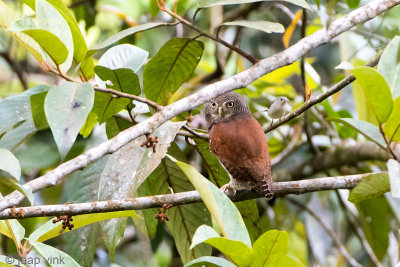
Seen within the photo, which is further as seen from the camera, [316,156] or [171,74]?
[316,156]

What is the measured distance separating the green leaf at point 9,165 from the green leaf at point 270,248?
68cm

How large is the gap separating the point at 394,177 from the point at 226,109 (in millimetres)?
1465

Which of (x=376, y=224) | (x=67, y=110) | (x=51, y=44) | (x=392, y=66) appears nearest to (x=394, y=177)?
(x=392, y=66)

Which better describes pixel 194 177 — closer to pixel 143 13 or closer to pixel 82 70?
pixel 82 70

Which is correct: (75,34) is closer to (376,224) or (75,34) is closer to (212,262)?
(212,262)

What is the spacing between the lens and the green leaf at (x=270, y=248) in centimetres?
152

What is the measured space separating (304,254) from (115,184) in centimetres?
215

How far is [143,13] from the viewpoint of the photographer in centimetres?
473

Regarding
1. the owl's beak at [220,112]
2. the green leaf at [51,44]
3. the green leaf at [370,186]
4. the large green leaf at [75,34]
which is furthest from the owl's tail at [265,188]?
the green leaf at [51,44]

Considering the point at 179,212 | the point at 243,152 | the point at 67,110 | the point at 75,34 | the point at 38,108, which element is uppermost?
the point at 75,34

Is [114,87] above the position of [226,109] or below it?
above

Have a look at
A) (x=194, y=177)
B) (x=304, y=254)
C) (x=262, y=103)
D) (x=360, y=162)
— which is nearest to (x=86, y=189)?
(x=194, y=177)

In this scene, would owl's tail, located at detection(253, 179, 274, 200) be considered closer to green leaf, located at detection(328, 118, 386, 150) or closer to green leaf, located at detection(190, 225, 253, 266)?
green leaf, located at detection(328, 118, 386, 150)

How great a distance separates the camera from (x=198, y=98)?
179cm
